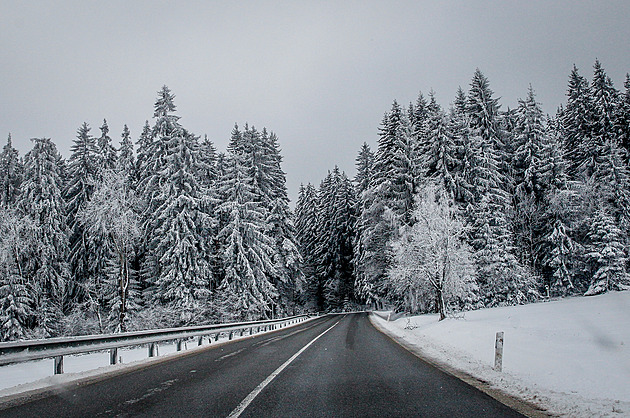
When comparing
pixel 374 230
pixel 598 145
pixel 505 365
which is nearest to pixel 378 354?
pixel 505 365

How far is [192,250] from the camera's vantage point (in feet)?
94.7

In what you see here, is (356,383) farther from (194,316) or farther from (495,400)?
(194,316)

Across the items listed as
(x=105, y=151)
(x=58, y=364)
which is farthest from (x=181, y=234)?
(x=58, y=364)

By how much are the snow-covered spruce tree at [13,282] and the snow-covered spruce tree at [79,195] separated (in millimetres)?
4912

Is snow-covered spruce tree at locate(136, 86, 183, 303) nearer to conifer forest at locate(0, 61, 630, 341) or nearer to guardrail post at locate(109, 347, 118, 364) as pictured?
conifer forest at locate(0, 61, 630, 341)

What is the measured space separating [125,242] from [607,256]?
109 feet

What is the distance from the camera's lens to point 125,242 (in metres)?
27.2

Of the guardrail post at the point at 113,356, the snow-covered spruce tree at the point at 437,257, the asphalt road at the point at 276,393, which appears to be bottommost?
the guardrail post at the point at 113,356

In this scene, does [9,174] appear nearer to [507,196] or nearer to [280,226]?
[280,226]

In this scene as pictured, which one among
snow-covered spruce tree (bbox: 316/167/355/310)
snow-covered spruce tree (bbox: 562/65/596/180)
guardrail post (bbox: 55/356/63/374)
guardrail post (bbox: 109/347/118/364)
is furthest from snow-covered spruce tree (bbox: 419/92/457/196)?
guardrail post (bbox: 55/356/63/374)

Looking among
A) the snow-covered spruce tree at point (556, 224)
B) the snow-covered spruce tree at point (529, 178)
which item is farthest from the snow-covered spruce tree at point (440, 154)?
the snow-covered spruce tree at point (556, 224)

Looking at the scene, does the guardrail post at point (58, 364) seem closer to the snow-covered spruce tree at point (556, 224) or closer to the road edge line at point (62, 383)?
the road edge line at point (62, 383)

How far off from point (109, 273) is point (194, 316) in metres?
8.69

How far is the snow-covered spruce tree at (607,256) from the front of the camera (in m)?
27.5
